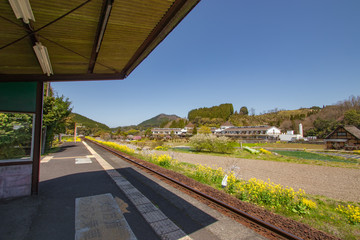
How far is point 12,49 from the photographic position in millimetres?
3896

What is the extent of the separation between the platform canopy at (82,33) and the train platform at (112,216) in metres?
3.89

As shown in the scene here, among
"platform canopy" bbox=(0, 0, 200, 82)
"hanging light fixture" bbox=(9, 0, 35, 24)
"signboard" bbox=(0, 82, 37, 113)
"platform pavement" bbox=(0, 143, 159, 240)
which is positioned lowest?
"platform pavement" bbox=(0, 143, 159, 240)

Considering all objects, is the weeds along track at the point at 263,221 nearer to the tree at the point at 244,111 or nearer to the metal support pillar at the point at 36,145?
the metal support pillar at the point at 36,145

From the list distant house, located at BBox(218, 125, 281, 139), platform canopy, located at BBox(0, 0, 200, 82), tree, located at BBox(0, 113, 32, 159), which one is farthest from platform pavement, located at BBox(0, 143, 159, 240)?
distant house, located at BBox(218, 125, 281, 139)

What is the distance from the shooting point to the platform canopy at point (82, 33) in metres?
2.77

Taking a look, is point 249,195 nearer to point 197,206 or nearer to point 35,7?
point 197,206

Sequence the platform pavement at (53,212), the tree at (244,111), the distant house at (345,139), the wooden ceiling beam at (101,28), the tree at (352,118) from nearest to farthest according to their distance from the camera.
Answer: the wooden ceiling beam at (101,28) → the platform pavement at (53,212) → the distant house at (345,139) → the tree at (352,118) → the tree at (244,111)

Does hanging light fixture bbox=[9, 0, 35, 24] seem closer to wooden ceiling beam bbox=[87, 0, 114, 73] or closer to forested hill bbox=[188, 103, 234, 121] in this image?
wooden ceiling beam bbox=[87, 0, 114, 73]

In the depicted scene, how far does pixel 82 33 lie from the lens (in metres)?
3.59

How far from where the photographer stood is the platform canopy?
2.77m

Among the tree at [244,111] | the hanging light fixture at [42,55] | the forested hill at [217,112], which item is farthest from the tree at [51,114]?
the tree at [244,111]

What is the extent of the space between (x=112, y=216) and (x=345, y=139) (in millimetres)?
42825

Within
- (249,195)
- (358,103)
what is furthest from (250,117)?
(249,195)

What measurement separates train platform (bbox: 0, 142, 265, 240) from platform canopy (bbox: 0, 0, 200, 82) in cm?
389
